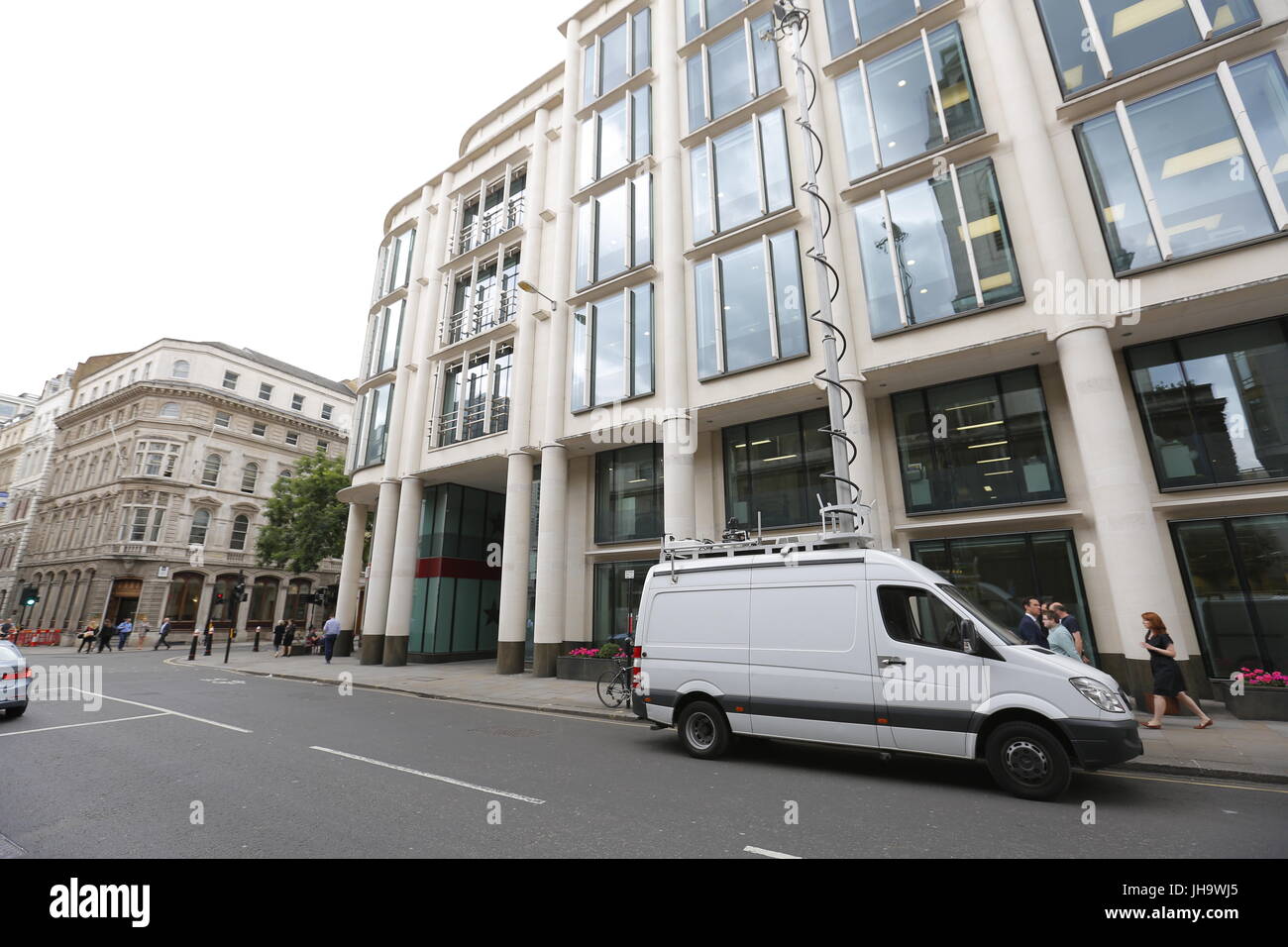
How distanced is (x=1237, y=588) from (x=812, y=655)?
9.76 meters

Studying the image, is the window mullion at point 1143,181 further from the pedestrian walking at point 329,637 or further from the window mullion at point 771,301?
the pedestrian walking at point 329,637

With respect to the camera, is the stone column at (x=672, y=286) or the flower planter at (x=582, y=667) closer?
the stone column at (x=672, y=286)

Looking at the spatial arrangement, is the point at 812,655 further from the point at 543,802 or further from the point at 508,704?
the point at 508,704

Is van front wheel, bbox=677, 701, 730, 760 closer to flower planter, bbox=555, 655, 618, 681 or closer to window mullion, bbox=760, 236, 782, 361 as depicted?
flower planter, bbox=555, 655, 618, 681

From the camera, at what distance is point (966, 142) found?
42.4 ft

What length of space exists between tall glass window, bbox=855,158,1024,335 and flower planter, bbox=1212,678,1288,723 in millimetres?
8136

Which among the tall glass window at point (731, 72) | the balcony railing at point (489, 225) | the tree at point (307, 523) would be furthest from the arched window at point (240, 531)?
the tall glass window at point (731, 72)

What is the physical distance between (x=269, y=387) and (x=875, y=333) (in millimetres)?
49835

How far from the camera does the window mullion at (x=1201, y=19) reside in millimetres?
11031

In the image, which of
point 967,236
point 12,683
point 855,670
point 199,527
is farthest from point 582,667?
point 199,527

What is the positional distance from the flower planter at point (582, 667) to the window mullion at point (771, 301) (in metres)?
9.55

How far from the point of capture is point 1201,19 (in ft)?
36.7
